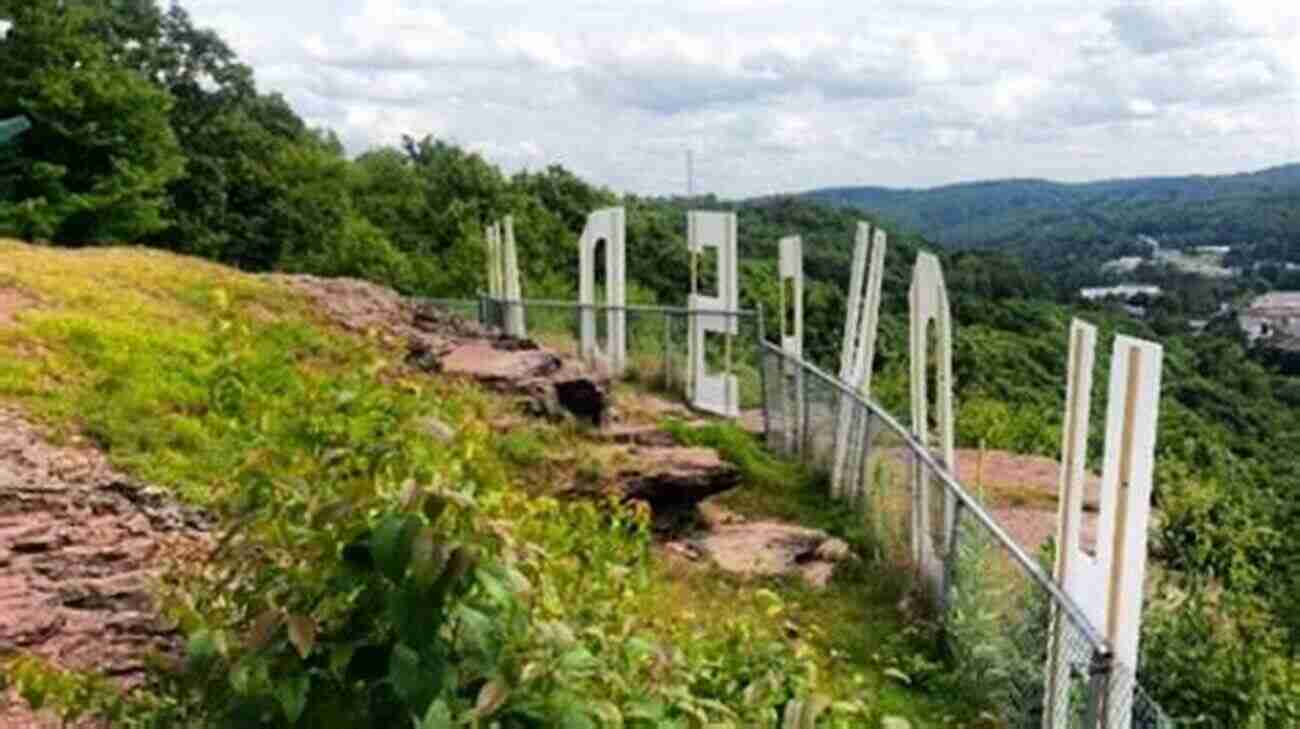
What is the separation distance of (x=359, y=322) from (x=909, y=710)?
9.13 metres

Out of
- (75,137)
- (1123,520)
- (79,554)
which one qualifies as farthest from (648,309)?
(75,137)

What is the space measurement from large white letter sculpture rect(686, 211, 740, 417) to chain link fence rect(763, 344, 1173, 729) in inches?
117

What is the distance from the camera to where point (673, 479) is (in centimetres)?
1053

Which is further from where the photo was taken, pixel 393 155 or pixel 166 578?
pixel 393 155

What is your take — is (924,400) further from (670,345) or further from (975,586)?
(670,345)

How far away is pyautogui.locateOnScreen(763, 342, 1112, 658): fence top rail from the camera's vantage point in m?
5.51

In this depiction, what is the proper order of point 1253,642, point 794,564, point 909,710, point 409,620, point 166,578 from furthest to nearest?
point 794,564 < point 909,710 < point 1253,642 < point 166,578 < point 409,620

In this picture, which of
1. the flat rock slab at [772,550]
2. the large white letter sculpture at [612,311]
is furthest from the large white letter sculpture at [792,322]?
the flat rock slab at [772,550]

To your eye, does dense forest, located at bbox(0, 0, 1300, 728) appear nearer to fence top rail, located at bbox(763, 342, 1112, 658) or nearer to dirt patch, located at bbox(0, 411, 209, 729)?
fence top rail, located at bbox(763, 342, 1112, 658)

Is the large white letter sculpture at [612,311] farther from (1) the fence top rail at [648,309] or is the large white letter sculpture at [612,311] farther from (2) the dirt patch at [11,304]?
(2) the dirt patch at [11,304]

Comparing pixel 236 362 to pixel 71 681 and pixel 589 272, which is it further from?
pixel 589 272

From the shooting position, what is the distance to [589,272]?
18.2 metres

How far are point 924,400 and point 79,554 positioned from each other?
235 inches

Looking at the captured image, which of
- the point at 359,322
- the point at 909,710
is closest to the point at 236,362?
the point at 909,710
